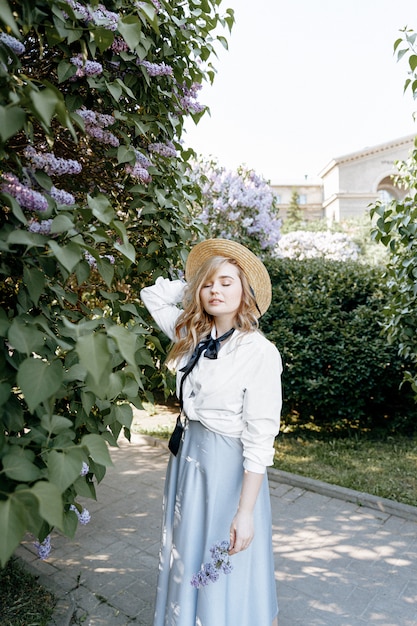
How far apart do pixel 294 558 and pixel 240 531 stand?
6.01 ft

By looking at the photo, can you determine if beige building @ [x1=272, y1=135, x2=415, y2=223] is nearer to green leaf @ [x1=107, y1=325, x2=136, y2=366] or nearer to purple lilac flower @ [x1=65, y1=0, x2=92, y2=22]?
purple lilac flower @ [x1=65, y1=0, x2=92, y2=22]

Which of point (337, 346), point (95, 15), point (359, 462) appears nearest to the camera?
point (95, 15)

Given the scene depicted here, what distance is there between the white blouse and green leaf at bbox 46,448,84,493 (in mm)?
905

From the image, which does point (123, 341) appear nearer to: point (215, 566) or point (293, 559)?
point (215, 566)

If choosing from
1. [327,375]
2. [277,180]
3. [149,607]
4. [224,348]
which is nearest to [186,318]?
[224,348]

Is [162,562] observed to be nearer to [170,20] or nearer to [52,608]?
[52,608]

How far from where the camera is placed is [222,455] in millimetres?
1950

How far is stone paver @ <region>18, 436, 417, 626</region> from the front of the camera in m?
2.73

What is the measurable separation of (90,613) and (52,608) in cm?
21

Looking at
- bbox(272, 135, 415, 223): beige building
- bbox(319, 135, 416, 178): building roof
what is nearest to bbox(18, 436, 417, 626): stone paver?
bbox(272, 135, 415, 223): beige building

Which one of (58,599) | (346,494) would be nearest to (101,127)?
(58,599)

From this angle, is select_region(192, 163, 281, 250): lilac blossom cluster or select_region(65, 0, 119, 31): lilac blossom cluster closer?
select_region(65, 0, 119, 31): lilac blossom cluster

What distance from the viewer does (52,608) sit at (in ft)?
8.59

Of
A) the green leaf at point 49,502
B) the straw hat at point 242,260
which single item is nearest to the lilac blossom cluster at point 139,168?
the straw hat at point 242,260
